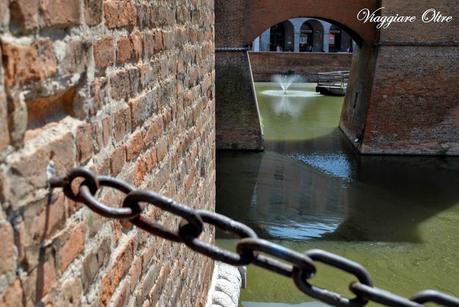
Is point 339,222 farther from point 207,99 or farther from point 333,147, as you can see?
point 333,147

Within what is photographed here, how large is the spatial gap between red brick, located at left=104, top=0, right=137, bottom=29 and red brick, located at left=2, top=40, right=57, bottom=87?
54 centimetres

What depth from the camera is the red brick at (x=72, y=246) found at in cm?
149

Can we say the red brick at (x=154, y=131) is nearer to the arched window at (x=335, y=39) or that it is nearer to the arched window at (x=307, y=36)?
the arched window at (x=307, y=36)

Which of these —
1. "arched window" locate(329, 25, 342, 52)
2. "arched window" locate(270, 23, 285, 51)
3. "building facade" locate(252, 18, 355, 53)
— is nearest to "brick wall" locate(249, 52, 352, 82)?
"building facade" locate(252, 18, 355, 53)

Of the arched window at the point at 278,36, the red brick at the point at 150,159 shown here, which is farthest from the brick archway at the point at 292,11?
the arched window at the point at 278,36

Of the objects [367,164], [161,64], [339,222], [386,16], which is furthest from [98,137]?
[386,16]

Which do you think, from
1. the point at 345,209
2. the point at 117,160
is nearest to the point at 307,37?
the point at 345,209

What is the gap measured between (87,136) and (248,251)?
2.32 feet

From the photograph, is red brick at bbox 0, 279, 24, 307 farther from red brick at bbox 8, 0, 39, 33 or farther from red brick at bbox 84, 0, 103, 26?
red brick at bbox 84, 0, 103, 26

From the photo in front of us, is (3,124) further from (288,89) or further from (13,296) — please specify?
(288,89)

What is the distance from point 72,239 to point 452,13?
50.8 feet

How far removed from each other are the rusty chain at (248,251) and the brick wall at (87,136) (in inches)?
5.9

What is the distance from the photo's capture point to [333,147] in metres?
16.5

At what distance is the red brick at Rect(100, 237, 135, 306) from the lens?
6.21 feet
